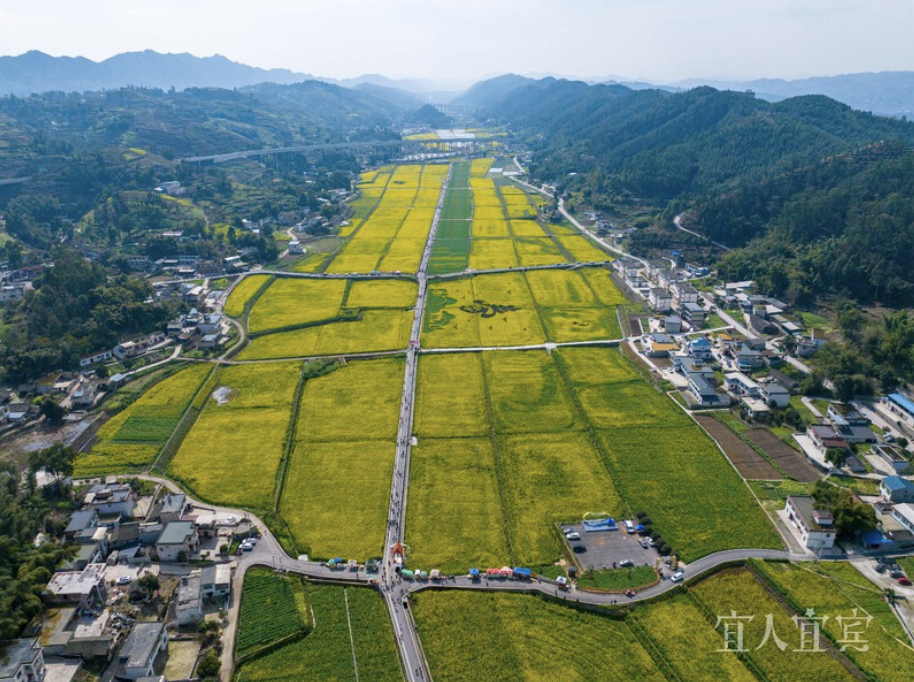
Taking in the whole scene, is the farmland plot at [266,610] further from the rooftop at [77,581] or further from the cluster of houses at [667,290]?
the cluster of houses at [667,290]

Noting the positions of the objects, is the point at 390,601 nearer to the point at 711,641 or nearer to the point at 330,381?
the point at 711,641

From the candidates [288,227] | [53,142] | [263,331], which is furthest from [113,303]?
[53,142]

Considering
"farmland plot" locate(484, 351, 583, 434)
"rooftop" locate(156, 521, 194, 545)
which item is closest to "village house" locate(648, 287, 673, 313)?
"farmland plot" locate(484, 351, 583, 434)

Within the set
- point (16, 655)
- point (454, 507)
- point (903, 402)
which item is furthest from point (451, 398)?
point (903, 402)

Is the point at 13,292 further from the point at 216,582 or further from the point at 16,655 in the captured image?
the point at 216,582

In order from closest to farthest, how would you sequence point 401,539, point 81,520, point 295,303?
point 401,539
point 81,520
point 295,303
